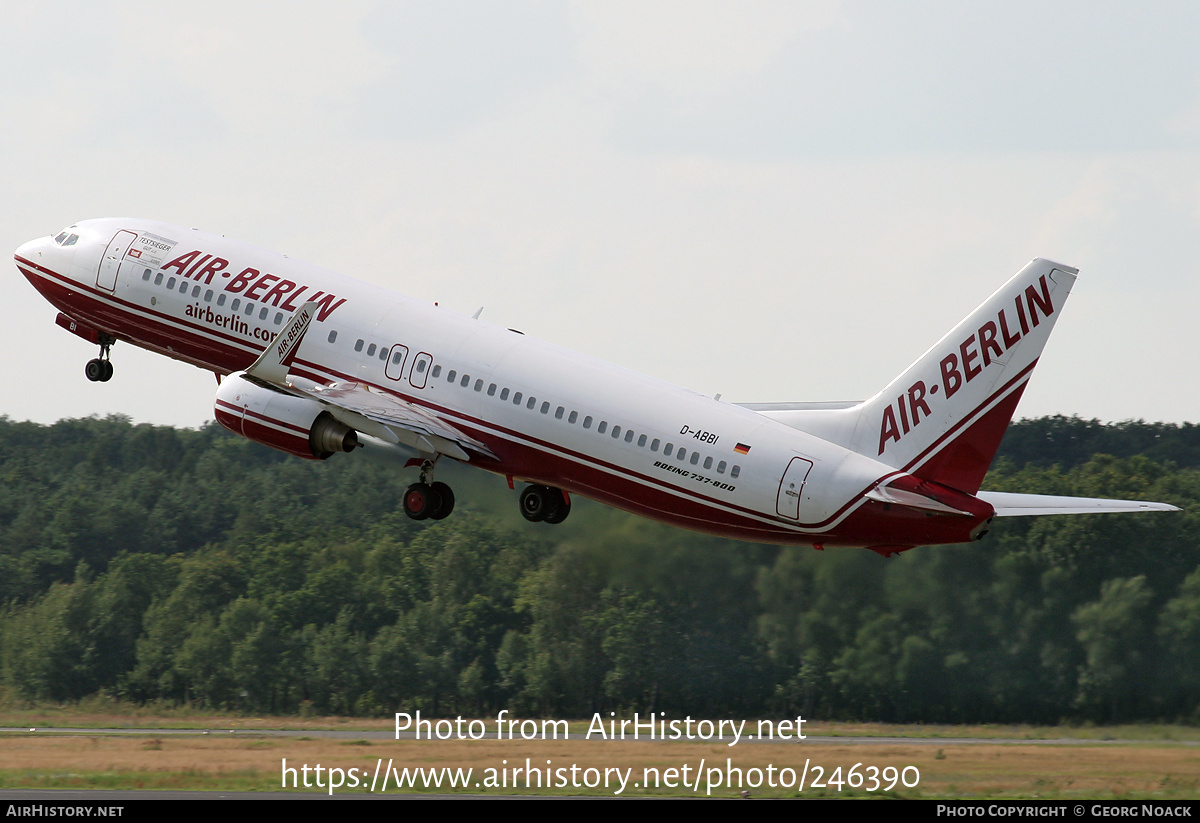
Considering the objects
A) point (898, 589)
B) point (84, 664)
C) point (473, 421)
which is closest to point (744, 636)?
point (898, 589)

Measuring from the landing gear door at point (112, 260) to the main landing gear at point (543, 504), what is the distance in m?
13.5

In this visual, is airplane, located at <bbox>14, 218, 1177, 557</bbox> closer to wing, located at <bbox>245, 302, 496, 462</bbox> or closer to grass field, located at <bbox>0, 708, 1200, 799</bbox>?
wing, located at <bbox>245, 302, 496, 462</bbox>

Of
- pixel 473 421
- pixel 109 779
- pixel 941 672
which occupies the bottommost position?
pixel 109 779

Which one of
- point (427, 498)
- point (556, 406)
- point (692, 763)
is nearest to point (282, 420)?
point (427, 498)

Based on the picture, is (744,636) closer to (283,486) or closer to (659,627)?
(659,627)

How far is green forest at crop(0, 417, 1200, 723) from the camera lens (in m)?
53.4

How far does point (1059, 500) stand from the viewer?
1545 inches

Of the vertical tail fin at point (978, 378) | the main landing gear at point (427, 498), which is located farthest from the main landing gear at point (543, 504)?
the vertical tail fin at point (978, 378)

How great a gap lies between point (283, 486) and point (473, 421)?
64.7 m

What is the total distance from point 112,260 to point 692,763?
75.2ft

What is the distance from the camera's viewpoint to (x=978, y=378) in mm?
39594

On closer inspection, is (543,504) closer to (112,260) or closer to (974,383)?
(974,383)

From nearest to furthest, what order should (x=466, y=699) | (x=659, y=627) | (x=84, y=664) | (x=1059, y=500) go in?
1. (x=1059, y=500)
2. (x=659, y=627)
3. (x=466, y=699)
4. (x=84, y=664)

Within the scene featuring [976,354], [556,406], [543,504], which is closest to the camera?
[976,354]
